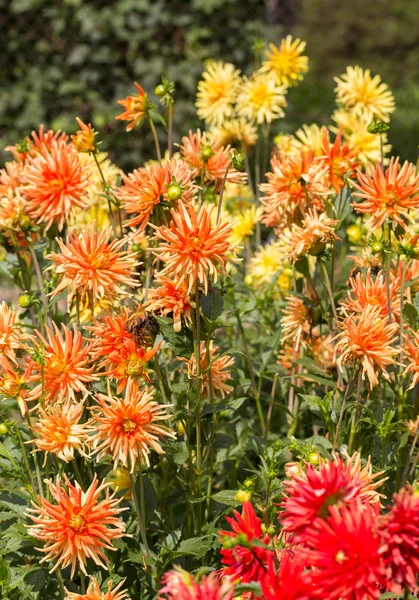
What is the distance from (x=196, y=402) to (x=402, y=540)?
78 centimetres

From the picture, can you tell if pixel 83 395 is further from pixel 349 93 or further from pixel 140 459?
pixel 349 93

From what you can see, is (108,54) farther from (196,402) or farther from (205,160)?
(196,402)

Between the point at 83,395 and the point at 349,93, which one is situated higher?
the point at 349,93

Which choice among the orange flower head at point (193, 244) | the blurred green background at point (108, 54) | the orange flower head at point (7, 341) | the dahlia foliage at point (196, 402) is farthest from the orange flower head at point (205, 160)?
the blurred green background at point (108, 54)

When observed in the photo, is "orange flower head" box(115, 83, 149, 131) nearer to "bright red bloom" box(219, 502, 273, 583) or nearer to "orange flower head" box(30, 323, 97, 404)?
"orange flower head" box(30, 323, 97, 404)

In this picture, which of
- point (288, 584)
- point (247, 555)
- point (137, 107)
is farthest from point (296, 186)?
point (288, 584)

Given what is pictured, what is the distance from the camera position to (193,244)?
1.68 m

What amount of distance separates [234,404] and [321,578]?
94 centimetres

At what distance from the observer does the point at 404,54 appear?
13766 mm

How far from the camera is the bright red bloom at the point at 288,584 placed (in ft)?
4.03

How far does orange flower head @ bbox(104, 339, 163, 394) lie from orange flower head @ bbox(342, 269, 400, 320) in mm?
488

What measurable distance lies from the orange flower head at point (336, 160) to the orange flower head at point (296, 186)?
88 mm

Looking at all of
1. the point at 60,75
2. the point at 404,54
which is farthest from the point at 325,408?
the point at 404,54

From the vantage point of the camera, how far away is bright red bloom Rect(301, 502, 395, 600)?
117 centimetres
